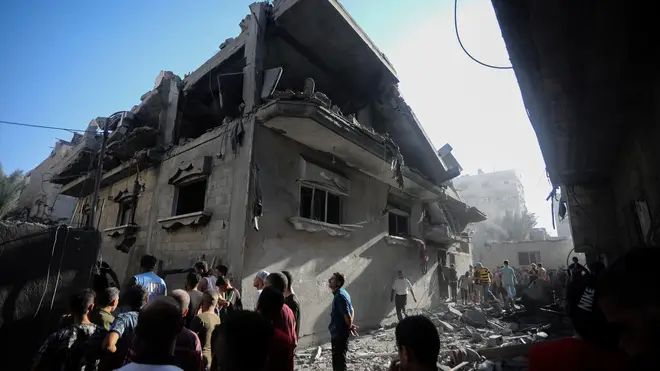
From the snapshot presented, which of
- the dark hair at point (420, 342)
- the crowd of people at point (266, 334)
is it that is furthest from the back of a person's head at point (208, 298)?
the dark hair at point (420, 342)

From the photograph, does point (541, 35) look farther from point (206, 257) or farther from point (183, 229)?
point (183, 229)

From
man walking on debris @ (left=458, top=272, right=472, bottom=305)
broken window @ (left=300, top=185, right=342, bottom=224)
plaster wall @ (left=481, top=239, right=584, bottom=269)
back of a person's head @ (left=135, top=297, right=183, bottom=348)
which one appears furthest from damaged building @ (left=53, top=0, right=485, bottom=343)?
plaster wall @ (left=481, top=239, right=584, bottom=269)

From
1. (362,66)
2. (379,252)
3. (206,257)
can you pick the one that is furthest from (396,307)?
(362,66)

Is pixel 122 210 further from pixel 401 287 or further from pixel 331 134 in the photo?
pixel 401 287

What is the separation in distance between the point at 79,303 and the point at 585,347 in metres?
3.42

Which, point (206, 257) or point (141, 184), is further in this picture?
point (141, 184)

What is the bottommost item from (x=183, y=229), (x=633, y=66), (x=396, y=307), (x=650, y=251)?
(x=396, y=307)

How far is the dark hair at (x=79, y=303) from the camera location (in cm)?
262

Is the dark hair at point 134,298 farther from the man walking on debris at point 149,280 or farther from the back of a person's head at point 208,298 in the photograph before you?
the man walking on debris at point 149,280

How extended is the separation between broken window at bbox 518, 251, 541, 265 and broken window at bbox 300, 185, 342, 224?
85.3 ft

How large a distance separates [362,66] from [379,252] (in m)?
5.47

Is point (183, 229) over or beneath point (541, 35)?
→ beneath

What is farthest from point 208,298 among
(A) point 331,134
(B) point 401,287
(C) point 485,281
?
(C) point 485,281

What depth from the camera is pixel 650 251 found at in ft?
4.12
